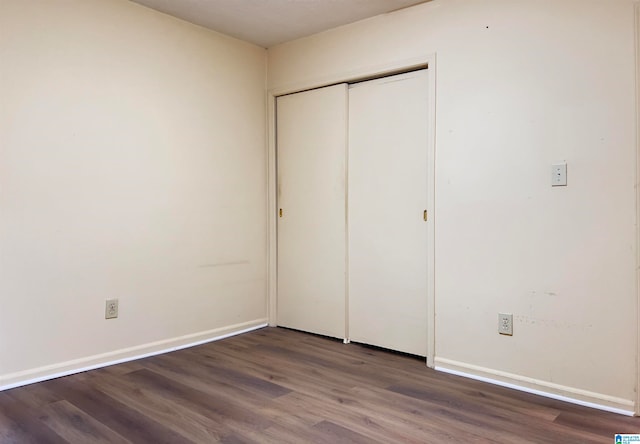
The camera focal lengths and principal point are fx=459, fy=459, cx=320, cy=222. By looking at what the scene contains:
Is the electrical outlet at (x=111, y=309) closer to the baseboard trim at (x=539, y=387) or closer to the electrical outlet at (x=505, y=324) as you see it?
the baseboard trim at (x=539, y=387)

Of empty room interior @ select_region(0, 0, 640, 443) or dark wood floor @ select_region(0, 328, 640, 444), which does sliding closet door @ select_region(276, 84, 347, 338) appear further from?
dark wood floor @ select_region(0, 328, 640, 444)

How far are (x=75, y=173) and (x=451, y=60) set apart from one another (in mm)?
2320

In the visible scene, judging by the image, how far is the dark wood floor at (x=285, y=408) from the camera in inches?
76.4

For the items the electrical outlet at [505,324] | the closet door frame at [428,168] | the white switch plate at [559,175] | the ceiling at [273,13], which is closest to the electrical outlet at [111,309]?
the closet door frame at [428,168]

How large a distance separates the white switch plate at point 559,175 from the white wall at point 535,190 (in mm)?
28

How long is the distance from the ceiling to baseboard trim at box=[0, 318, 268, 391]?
2.22m

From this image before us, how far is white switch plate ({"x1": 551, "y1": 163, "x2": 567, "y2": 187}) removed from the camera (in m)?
2.34

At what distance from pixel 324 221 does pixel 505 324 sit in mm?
1495

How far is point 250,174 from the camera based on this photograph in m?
3.70

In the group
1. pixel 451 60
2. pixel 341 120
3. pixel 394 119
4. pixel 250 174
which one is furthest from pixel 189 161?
pixel 451 60

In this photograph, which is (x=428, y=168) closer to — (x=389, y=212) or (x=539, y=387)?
(x=389, y=212)

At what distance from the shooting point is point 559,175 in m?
2.36

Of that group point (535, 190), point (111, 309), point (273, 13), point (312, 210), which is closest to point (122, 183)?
point (111, 309)

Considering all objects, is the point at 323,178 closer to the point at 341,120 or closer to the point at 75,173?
the point at 341,120
